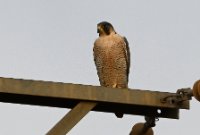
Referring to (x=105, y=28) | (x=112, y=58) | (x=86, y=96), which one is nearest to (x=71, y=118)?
(x=86, y=96)

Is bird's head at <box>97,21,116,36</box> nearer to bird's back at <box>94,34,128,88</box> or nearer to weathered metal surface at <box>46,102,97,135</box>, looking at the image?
bird's back at <box>94,34,128,88</box>

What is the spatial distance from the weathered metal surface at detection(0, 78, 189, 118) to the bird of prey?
439 centimetres

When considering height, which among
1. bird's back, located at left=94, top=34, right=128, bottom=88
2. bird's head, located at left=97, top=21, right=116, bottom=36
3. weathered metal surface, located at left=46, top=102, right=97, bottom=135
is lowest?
bird's back, located at left=94, top=34, right=128, bottom=88

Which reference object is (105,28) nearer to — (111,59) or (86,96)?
(111,59)

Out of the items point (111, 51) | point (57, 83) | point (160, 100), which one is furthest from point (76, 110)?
point (111, 51)

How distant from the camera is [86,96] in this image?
4176 millimetres

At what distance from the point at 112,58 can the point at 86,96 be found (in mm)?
4709

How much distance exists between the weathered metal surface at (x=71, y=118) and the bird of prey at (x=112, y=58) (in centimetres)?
463

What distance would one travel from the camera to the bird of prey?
886 centimetres

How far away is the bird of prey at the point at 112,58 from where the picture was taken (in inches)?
349

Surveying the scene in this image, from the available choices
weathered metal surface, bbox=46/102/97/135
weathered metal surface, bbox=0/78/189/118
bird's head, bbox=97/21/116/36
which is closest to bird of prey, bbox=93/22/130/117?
bird's head, bbox=97/21/116/36

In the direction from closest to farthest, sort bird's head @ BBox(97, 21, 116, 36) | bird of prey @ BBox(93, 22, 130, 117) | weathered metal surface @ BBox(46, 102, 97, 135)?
weathered metal surface @ BBox(46, 102, 97, 135) → bird of prey @ BBox(93, 22, 130, 117) → bird's head @ BBox(97, 21, 116, 36)

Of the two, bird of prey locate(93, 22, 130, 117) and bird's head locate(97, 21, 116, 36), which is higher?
bird's head locate(97, 21, 116, 36)

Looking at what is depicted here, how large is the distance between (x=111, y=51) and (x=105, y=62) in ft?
0.64
